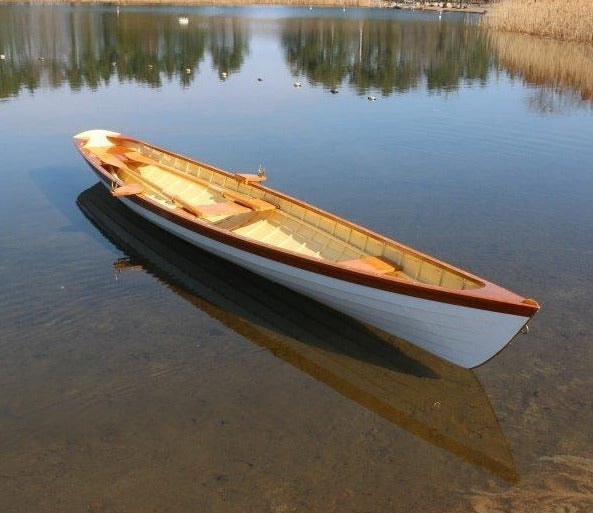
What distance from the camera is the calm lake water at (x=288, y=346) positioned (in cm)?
655

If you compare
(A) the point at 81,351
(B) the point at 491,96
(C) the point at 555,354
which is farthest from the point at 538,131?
(A) the point at 81,351

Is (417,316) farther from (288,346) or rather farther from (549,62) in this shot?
(549,62)

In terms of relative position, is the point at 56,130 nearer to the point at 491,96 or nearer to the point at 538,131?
the point at 538,131

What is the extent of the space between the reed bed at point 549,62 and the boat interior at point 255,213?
20968 millimetres

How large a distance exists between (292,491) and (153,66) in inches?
1301

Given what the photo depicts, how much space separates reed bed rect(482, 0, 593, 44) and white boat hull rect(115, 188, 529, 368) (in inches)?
1539

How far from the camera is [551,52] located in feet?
128

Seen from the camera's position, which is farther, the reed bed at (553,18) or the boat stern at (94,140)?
the reed bed at (553,18)

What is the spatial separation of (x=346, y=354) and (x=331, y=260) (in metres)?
1.75

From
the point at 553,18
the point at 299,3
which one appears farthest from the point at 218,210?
the point at 299,3

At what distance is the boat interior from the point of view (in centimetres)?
873

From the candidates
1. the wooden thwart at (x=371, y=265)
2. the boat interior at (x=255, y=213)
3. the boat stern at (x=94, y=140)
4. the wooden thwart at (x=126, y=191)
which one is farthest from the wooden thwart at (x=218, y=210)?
the boat stern at (x=94, y=140)

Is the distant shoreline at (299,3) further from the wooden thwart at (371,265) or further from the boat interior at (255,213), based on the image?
the wooden thwart at (371,265)

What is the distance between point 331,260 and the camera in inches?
392
